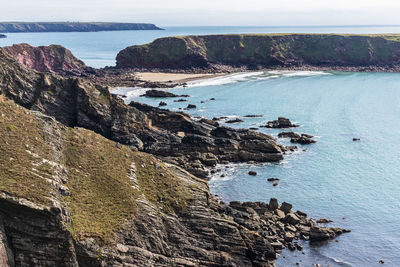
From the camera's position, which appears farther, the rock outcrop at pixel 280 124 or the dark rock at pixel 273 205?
the rock outcrop at pixel 280 124

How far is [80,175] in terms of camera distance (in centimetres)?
3853

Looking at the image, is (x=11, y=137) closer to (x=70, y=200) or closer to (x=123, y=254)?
(x=70, y=200)

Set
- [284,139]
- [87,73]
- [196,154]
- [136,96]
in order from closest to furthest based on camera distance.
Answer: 1. [196,154]
2. [284,139]
3. [136,96]
4. [87,73]

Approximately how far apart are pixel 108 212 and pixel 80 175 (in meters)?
5.36

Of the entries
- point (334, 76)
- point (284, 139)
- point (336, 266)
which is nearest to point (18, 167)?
point (336, 266)

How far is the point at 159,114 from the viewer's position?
277 feet

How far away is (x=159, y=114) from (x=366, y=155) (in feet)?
142

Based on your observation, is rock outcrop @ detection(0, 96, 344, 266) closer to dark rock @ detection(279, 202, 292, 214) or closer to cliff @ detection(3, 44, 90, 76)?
dark rock @ detection(279, 202, 292, 214)

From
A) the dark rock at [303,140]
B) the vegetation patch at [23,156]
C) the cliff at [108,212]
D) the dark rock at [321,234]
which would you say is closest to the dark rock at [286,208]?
the cliff at [108,212]

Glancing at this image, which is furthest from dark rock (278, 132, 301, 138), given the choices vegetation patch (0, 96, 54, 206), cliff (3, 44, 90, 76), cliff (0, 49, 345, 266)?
cliff (3, 44, 90, 76)

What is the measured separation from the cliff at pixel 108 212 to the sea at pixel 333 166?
4.12 m

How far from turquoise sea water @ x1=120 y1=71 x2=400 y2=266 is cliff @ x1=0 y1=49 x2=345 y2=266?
4618 mm

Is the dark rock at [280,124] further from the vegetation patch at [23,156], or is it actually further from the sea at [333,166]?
the vegetation patch at [23,156]

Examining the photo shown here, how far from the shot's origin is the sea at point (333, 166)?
48.5 meters
